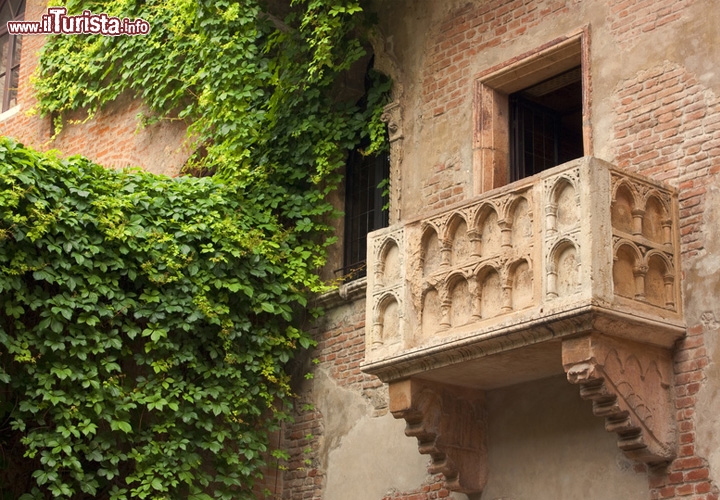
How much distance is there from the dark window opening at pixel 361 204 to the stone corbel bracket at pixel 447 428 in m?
2.21

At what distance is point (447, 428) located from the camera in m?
9.45

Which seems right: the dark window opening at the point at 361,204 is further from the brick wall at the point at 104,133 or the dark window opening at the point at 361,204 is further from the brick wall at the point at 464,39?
the brick wall at the point at 104,133

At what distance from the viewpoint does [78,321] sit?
1012cm

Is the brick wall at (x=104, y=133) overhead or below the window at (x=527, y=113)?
overhead

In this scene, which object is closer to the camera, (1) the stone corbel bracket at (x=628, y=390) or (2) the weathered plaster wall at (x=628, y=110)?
(1) the stone corbel bracket at (x=628, y=390)

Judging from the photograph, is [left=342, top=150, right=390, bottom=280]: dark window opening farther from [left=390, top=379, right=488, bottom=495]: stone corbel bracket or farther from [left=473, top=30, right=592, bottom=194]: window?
[left=390, top=379, right=488, bottom=495]: stone corbel bracket

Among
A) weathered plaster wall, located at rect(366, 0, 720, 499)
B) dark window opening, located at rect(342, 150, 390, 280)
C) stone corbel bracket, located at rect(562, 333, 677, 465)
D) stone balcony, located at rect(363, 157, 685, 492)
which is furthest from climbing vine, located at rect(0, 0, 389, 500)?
stone corbel bracket, located at rect(562, 333, 677, 465)

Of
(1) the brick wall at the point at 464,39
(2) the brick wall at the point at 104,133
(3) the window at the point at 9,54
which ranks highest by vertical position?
(3) the window at the point at 9,54

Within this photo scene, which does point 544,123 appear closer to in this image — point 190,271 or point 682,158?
point 682,158

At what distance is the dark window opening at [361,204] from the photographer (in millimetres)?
11617

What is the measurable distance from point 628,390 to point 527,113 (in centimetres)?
336

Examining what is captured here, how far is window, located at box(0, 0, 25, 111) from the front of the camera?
16312 mm

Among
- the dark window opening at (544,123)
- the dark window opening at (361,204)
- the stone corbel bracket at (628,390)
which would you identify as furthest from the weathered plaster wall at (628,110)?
the dark window opening at (361,204)

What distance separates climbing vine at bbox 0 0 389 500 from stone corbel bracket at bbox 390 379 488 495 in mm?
1931
